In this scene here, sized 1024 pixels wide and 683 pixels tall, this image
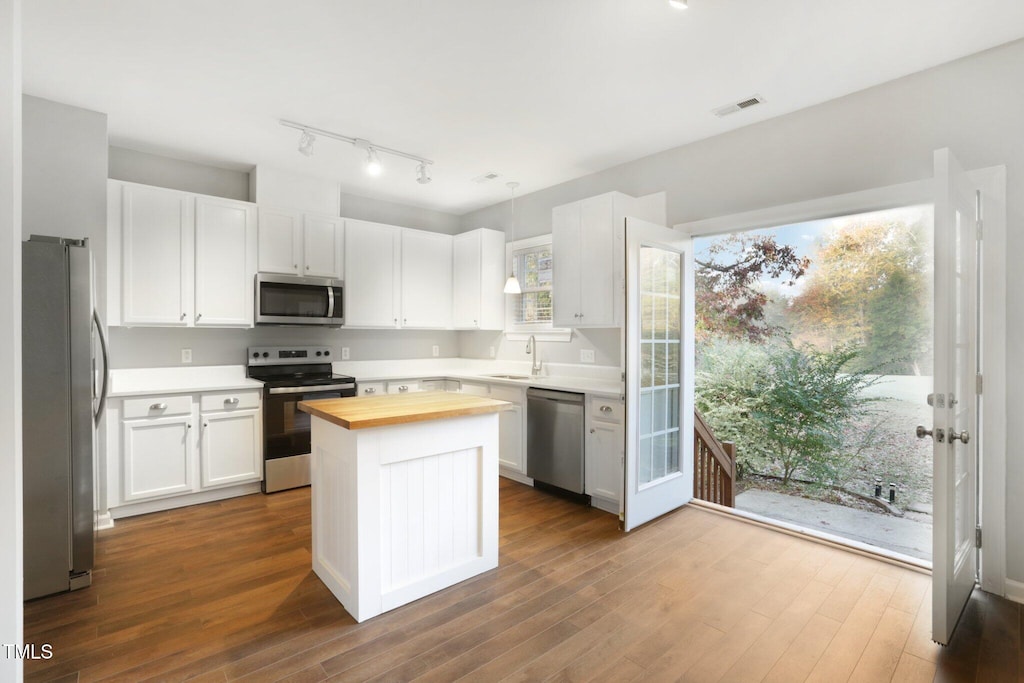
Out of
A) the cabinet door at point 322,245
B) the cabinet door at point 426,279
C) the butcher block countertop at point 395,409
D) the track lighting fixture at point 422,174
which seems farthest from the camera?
the cabinet door at point 426,279

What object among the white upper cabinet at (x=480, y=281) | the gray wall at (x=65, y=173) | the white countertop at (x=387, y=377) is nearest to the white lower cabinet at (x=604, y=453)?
the white countertop at (x=387, y=377)

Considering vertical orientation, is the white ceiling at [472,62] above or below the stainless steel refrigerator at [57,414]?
above

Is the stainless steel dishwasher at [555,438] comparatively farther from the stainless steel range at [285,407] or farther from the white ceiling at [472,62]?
the white ceiling at [472,62]

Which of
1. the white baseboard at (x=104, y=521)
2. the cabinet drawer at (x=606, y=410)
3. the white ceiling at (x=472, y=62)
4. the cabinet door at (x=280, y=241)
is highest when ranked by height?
the white ceiling at (x=472, y=62)

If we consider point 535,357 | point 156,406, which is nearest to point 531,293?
point 535,357

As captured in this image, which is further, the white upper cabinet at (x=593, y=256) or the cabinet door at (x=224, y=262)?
the cabinet door at (x=224, y=262)

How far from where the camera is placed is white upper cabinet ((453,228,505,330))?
5.04m

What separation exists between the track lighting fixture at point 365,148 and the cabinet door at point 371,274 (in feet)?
2.99

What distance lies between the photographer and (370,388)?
4500 millimetres

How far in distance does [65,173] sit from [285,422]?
218 centimetres

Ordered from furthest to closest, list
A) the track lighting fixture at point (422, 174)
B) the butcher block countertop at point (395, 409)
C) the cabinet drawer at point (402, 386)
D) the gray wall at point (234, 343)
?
the cabinet drawer at point (402, 386) < the track lighting fixture at point (422, 174) < the gray wall at point (234, 343) < the butcher block countertop at point (395, 409)

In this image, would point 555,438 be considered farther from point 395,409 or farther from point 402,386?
point 395,409

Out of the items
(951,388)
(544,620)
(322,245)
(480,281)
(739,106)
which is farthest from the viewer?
(480,281)

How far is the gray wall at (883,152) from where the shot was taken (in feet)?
7.69
